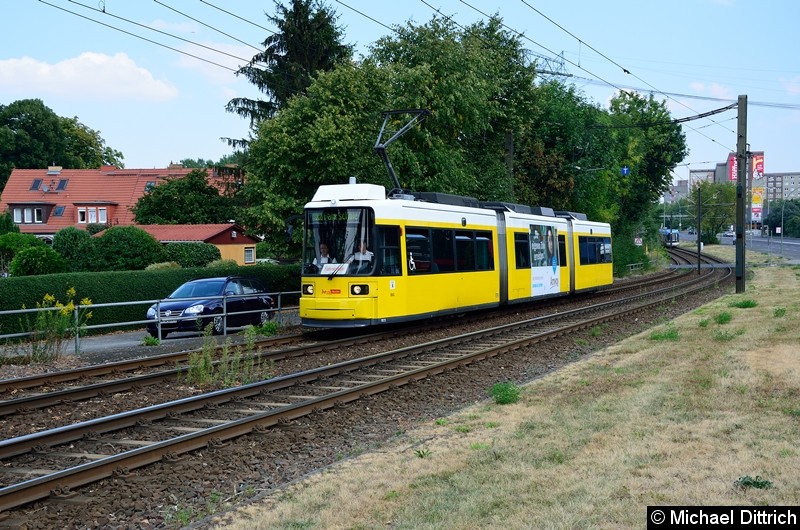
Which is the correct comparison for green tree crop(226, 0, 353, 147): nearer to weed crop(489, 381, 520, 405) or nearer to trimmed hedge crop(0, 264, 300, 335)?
trimmed hedge crop(0, 264, 300, 335)

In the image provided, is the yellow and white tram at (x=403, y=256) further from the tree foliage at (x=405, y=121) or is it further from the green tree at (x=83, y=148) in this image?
the green tree at (x=83, y=148)

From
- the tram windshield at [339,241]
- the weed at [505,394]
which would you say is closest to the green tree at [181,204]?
the tram windshield at [339,241]

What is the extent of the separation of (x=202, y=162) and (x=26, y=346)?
11960 cm

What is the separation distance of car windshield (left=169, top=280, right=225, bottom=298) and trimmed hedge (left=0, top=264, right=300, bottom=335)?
277cm

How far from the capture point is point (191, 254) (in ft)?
128

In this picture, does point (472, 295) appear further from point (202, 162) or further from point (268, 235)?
point (202, 162)

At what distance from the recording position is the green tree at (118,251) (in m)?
32.3

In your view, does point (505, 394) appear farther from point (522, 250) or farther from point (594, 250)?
point (594, 250)

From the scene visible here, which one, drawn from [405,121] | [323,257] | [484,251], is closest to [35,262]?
[405,121]

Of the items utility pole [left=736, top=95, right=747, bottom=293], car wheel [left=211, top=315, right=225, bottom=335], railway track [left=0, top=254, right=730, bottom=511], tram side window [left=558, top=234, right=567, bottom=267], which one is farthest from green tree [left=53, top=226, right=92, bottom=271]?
utility pole [left=736, top=95, right=747, bottom=293]

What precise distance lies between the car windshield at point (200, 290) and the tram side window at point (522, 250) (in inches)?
357

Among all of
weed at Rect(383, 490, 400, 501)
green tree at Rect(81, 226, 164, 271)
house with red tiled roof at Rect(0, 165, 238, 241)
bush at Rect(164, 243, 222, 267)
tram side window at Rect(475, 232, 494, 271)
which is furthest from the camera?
house with red tiled roof at Rect(0, 165, 238, 241)

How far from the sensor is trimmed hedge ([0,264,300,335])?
69.1 ft

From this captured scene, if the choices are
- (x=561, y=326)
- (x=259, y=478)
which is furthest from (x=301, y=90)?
(x=259, y=478)
